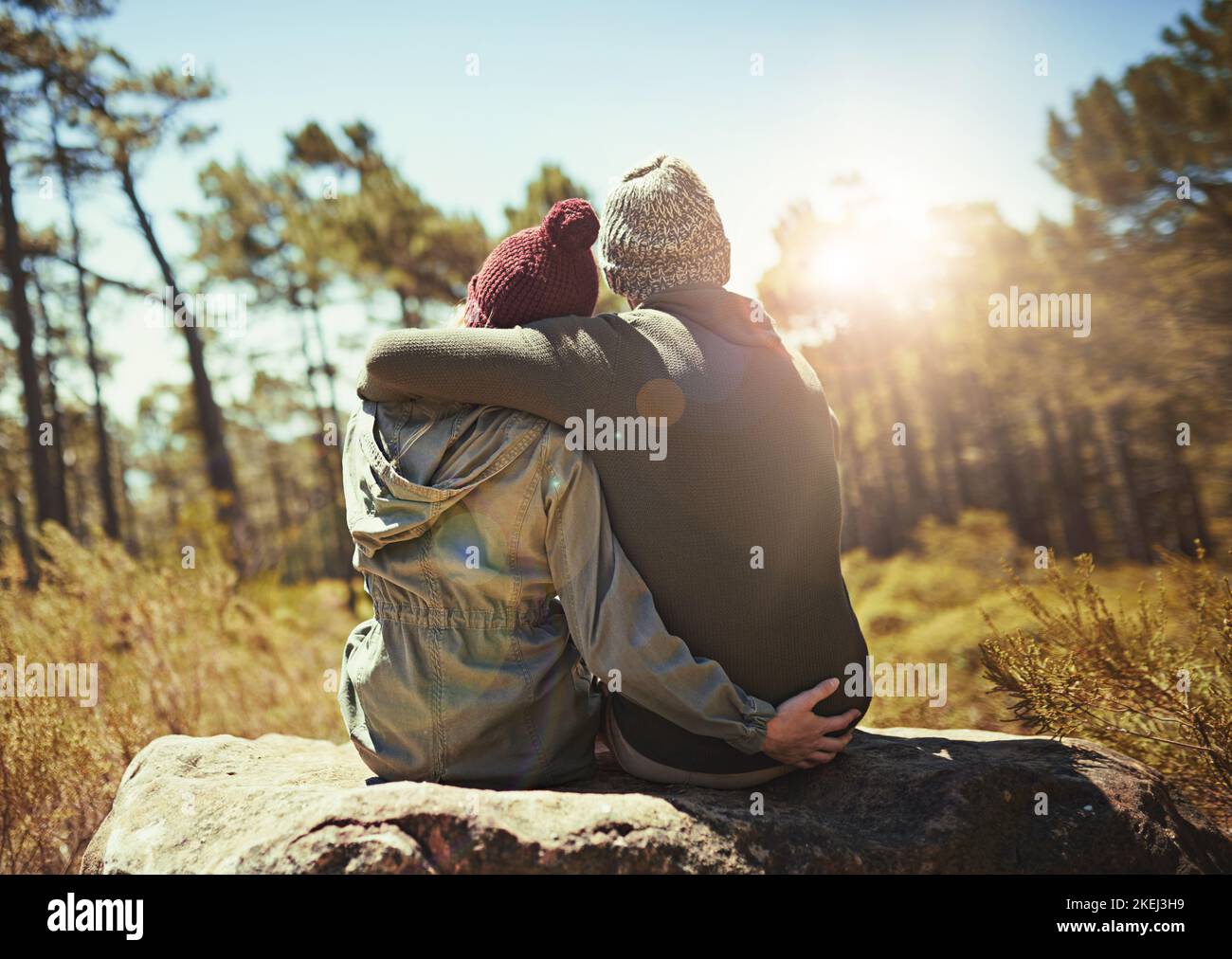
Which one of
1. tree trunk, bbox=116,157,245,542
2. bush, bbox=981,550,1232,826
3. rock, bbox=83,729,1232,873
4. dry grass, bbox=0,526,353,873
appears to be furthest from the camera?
tree trunk, bbox=116,157,245,542

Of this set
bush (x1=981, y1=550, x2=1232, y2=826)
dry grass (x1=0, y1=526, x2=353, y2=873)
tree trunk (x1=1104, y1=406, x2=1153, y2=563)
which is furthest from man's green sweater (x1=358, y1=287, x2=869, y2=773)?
tree trunk (x1=1104, y1=406, x2=1153, y2=563)

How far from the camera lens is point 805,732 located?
6.14 ft

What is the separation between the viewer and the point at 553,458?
1.79 meters

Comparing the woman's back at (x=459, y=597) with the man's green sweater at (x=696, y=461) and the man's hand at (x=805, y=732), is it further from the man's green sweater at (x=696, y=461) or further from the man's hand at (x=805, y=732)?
the man's hand at (x=805, y=732)

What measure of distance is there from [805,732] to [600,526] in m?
0.69

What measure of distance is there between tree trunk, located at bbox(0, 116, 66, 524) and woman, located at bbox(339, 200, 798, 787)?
8766 millimetres

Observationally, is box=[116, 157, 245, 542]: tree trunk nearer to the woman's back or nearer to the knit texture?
the woman's back

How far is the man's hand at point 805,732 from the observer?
1.84 m

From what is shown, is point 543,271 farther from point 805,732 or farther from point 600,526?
point 805,732

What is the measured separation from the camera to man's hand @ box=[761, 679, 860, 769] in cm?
184

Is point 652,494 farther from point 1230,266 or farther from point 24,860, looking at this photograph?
point 1230,266

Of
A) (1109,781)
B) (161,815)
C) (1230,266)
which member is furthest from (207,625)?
(1230,266)

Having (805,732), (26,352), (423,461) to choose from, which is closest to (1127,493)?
(805,732)
